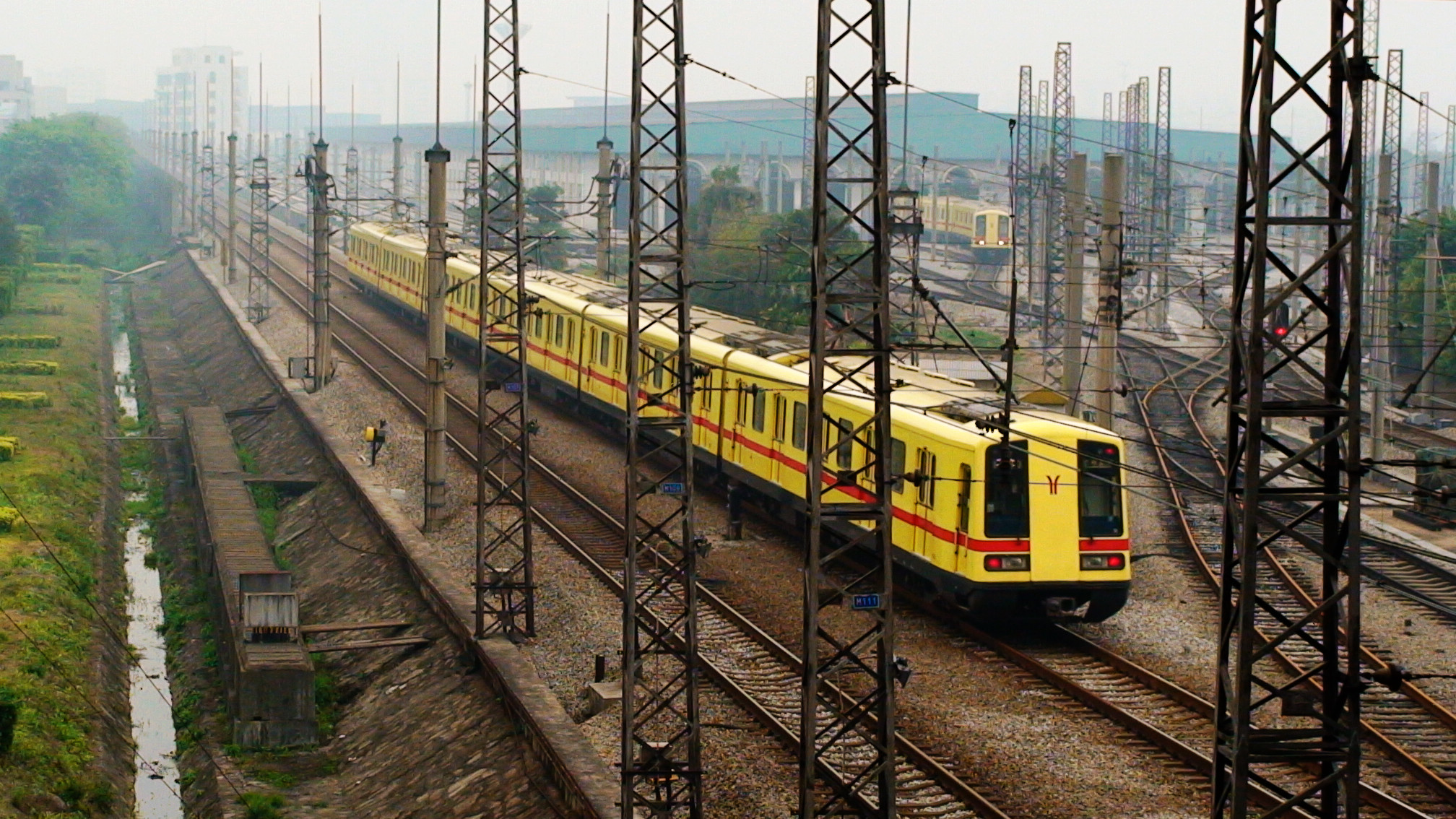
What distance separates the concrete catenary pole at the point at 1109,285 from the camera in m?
22.0

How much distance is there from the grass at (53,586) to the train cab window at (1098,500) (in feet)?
32.9

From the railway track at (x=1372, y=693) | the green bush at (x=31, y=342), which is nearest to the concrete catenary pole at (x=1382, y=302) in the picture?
the railway track at (x=1372, y=693)

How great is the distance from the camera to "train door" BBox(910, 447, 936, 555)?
1802 cm

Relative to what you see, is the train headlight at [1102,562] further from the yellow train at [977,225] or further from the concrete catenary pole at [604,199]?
the yellow train at [977,225]

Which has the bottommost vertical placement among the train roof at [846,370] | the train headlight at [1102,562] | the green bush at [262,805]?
the green bush at [262,805]

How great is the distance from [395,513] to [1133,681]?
12986mm

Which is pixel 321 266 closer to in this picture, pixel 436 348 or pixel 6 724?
pixel 436 348

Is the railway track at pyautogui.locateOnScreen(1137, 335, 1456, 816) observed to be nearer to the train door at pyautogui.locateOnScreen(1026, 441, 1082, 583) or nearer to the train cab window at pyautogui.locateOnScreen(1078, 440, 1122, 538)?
the train cab window at pyautogui.locateOnScreen(1078, 440, 1122, 538)

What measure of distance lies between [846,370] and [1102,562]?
4.09 meters

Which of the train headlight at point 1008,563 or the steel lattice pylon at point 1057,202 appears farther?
the steel lattice pylon at point 1057,202

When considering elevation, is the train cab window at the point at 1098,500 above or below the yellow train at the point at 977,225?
below

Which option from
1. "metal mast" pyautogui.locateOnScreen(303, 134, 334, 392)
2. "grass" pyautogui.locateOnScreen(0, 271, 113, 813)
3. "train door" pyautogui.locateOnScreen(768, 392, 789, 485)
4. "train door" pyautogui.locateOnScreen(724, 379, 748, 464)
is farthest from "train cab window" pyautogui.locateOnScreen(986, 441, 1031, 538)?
"metal mast" pyautogui.locateOnScreen(303, 134, 334, 392)

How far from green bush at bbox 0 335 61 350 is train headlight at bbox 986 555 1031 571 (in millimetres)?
38049

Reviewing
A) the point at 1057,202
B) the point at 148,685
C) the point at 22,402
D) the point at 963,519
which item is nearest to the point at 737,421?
the point at 963,519
